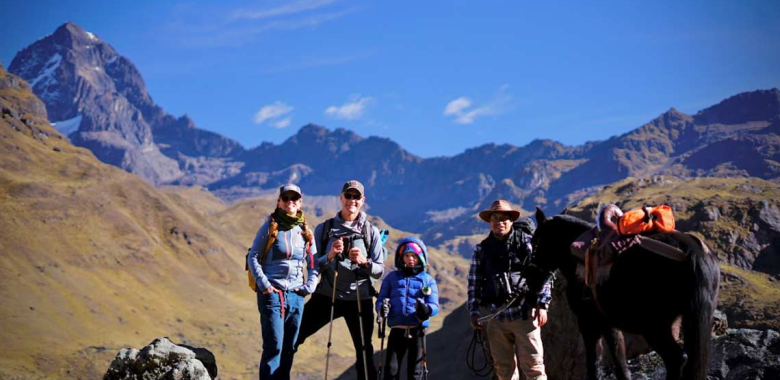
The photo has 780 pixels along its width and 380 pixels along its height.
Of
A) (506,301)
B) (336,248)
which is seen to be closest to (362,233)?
(336,248)

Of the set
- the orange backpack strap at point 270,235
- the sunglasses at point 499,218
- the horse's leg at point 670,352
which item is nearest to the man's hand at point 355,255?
the orange backpack strap at point 270,235

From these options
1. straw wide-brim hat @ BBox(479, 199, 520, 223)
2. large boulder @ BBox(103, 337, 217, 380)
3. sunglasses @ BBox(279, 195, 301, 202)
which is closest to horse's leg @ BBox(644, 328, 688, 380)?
straw wide-brim hat @ BBox(479, 199, 520, 223)

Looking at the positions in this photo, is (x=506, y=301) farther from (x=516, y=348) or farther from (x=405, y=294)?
(x=405, y=294)

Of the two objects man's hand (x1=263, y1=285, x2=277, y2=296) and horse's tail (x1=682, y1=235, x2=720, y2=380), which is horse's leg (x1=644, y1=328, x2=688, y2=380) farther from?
man's hand (x1=263, y1=285, x2=277, y2=296)

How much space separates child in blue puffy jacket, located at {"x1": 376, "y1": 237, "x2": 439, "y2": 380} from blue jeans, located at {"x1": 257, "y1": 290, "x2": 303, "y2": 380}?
48.3 inches

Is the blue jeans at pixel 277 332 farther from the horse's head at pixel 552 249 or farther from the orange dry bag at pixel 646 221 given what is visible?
the orange dry bag at pixel 646 221

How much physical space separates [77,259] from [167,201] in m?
46.7

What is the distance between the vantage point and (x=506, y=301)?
306 inches

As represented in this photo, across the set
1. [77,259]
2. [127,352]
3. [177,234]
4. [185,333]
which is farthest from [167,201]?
[127,352]

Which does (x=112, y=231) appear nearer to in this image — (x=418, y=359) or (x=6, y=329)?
(x=6, y=329)

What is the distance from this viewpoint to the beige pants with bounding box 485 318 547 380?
7684 millimetres

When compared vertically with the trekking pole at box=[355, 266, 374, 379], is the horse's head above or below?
above

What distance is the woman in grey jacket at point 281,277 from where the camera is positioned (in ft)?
26.9

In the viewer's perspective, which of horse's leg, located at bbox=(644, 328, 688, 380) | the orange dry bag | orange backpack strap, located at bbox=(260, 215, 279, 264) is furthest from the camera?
orange backpack strap, located at bbox=(260, 215, 279, 264)
